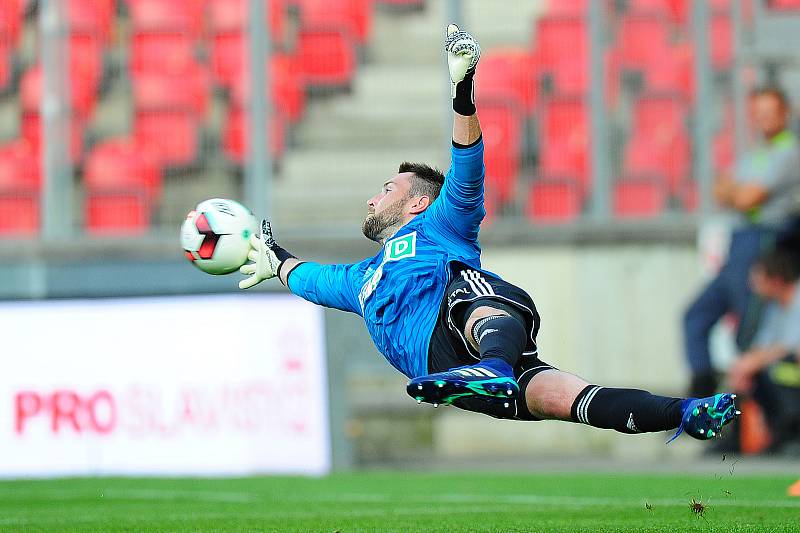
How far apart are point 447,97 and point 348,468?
13.1ft

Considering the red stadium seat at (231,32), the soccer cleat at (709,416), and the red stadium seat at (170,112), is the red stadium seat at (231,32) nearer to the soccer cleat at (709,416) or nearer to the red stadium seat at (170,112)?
the red stadium seat at (170,112)

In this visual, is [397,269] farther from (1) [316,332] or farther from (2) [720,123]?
(2) [720,123]

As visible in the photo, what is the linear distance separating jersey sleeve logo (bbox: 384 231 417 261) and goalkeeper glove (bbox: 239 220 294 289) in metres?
0.74

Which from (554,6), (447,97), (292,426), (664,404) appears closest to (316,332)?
(292,426)

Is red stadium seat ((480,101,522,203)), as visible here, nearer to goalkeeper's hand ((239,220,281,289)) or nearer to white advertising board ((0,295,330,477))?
white advertising board ((0,295,330,477))

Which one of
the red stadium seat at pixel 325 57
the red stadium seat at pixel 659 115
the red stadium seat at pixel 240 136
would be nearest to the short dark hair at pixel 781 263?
the red stadium seat at pixel 659 115

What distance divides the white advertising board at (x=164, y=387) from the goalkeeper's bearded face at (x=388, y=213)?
15.6 feet

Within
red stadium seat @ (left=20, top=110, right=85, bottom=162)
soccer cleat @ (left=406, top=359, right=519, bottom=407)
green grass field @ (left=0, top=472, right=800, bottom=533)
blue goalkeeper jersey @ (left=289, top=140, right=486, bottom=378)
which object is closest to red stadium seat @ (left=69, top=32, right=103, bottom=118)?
red stadium seat @ (left=20, top=110, right=85, bottom=162)

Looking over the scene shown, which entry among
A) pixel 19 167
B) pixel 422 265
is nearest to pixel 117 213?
pixel 19 167

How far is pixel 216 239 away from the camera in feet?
21.9

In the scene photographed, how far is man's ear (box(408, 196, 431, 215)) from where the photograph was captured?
6.34 m

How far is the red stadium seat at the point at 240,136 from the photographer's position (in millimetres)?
13492

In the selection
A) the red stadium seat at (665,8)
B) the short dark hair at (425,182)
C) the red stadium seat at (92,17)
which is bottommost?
the short dark hair at (425,182)

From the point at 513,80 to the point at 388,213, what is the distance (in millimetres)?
7745
